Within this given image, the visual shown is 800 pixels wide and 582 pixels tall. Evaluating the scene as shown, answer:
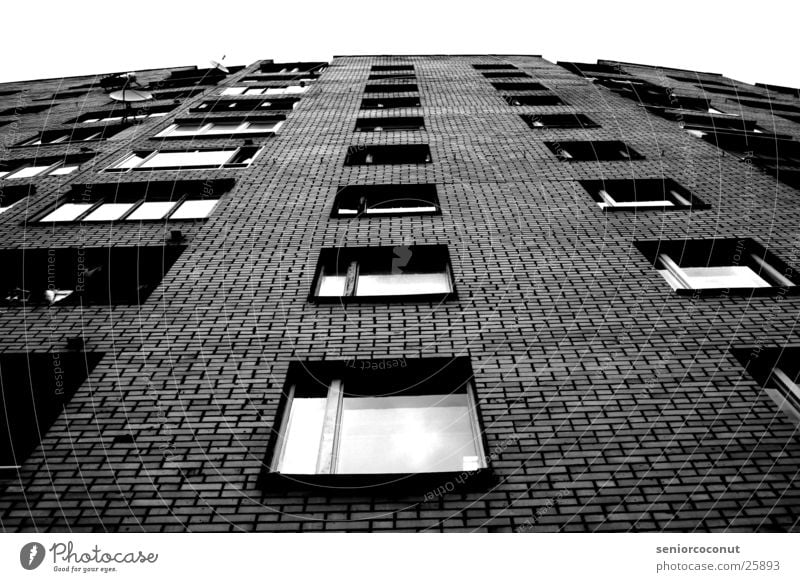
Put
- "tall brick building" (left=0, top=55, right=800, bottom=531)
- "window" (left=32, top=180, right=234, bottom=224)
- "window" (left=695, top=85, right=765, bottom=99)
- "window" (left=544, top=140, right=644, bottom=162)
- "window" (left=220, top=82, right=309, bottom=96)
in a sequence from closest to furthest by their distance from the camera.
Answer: "tall brick building" (left=0, top=55, right=800, bottom=531), "window" (left=32, top=180, right=234, bottom=224), "window" (left=544, top=140, right=644, bottom=162), "window" (left=220, top=82, right=309, bottom=96), "window" (left=695, top=85, right=765, bottom=99)

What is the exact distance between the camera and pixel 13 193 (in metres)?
11.9

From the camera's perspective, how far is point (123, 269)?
8.59 m

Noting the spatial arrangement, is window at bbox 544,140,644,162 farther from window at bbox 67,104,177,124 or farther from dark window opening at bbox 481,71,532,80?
window at bbox 67,104,177,124

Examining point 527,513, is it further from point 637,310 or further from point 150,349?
point 150,349

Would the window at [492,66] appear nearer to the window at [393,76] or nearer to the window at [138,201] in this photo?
the window at [393,76]

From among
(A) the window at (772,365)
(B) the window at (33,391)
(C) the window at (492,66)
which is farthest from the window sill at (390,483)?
(C) the window at (492,66)

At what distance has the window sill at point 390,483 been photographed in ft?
15.4

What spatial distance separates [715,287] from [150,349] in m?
7.92

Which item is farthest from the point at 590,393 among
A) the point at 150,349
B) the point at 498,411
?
the point at 150,349

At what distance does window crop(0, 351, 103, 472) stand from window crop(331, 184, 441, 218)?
209 inches

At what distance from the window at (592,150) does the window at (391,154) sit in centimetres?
309

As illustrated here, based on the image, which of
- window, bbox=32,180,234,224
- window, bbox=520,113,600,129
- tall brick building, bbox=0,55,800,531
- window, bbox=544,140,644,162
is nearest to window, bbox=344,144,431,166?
tall brick building, bbox=0,55,800,531

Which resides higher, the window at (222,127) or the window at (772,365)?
the window at (222,127)

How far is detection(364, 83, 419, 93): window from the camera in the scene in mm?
19203
